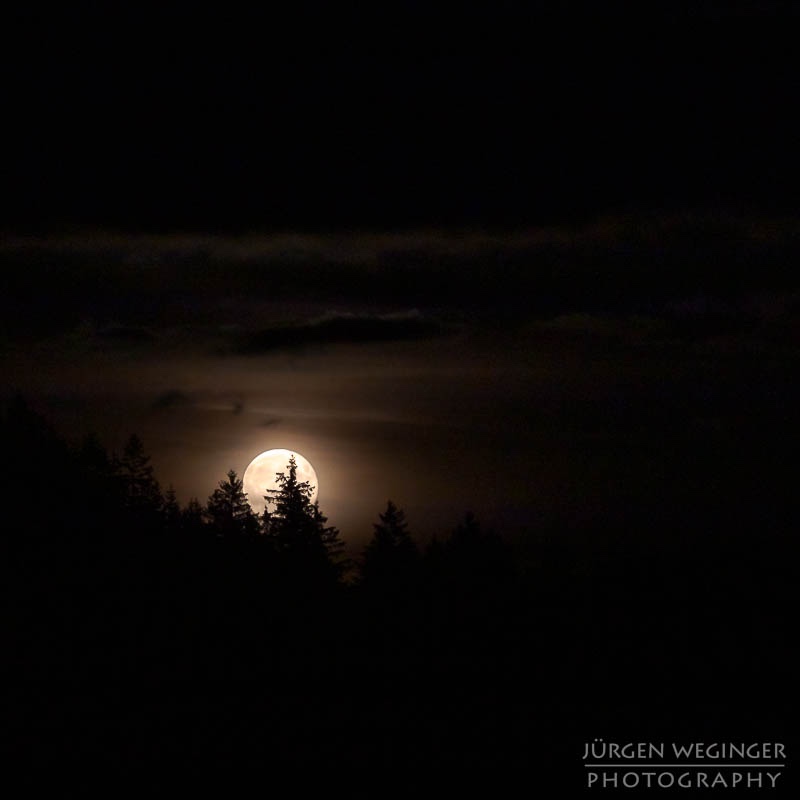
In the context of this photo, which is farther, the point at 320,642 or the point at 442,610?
the point at 442,610

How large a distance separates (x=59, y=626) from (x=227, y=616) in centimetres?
806

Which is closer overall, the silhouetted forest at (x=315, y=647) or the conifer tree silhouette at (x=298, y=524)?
the silhouetted forest at (x=315, y=647)

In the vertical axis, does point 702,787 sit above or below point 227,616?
below

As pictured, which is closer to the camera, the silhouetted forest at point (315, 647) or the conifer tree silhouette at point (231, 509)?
the silhouetted forest at point (315, 647)

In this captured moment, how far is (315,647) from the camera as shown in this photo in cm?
6275

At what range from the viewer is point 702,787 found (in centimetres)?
5075

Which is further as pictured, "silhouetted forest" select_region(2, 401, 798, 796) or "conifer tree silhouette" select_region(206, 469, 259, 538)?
"conifer tree silhouette" select_region(206, 469, 259, 538)

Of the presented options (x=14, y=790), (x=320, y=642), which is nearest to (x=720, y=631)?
(x=320, y=642)

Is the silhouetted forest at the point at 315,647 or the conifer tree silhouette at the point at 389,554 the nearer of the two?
the silhouetted forest at the point at 315,647

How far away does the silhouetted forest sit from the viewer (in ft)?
172

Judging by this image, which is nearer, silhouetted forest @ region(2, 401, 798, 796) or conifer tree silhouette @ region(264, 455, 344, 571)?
silhouetted forest @ region(2, 401, 798, 796)

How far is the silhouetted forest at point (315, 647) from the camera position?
52.3m

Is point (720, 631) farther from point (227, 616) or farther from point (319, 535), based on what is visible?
point (227, 616)

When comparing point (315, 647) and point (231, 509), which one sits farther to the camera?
point (231, 509)
